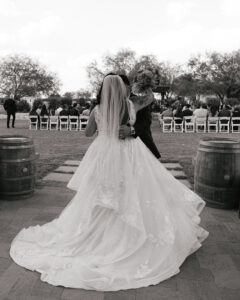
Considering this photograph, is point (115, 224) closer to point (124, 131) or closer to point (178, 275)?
point (178, 275)

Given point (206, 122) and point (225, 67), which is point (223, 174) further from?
point (225, 67)

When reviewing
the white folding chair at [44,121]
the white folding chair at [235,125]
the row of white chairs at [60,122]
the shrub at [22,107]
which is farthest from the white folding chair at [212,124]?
the shrub at [22,107]

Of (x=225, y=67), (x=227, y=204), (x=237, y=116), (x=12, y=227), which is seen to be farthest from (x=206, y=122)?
(x=225, y=67)

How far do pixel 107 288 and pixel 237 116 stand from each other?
15.4m

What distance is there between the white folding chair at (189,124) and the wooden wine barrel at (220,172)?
11.4 m

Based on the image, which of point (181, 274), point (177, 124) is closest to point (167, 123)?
point (177, 124)

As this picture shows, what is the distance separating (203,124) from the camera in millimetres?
16312

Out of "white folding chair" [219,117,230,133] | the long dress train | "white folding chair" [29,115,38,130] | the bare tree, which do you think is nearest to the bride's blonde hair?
the long dress train

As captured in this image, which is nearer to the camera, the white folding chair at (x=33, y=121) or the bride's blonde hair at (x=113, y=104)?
the bride's blonde hair at (x=113, y=104)

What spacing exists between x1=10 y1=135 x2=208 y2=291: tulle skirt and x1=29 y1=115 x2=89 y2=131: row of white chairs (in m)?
13.8

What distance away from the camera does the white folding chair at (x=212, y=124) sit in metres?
16.0

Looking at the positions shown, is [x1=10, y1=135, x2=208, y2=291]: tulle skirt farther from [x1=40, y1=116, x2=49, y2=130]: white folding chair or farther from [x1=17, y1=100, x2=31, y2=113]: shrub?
[x1=17, y1=100, x2=31, y2=113]: shrub

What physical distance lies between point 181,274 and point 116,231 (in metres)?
0.67

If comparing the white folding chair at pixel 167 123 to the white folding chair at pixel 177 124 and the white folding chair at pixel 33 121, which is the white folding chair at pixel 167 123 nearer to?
the white folding chair at pixel 177 124
